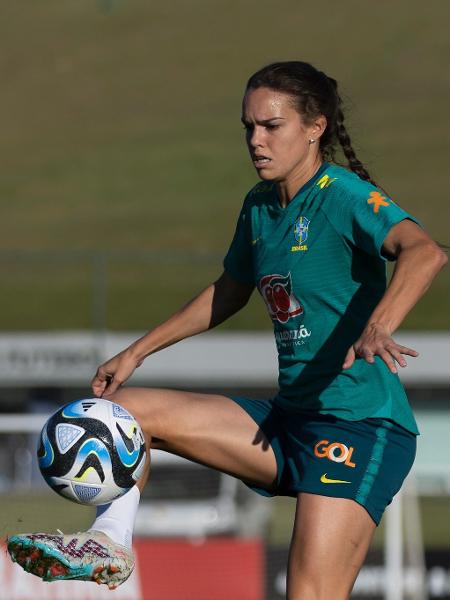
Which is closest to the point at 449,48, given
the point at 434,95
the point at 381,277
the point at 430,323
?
the point at 434,95

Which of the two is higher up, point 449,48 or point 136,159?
point 449,48

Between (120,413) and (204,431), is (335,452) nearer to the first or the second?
(204,431)

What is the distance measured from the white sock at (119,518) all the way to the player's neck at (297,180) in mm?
1202

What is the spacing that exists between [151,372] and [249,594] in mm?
9791

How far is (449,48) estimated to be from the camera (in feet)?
151

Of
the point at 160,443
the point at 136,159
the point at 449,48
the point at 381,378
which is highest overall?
the point at 381,378

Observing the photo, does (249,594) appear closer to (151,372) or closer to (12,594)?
(12,594)

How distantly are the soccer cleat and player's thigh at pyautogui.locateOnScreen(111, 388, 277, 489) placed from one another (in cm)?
56

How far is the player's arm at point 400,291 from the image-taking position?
152 inches

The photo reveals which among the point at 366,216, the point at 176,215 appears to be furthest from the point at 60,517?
the point at 176,215

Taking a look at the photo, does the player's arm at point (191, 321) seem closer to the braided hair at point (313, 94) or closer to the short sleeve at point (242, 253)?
the short sleeve at point (242, 253)

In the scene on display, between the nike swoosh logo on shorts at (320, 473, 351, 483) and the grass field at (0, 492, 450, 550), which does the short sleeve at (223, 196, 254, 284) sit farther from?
the grass field at (0, 492, 450, 550)

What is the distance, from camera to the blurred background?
8.75 metres

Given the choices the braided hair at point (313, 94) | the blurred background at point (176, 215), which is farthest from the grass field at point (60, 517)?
the braided hair at point (313, 94)
